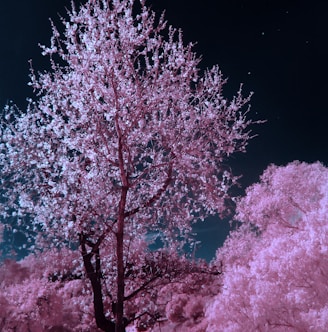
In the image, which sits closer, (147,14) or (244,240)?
(147,14)

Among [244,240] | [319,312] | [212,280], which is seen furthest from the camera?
[212,280]

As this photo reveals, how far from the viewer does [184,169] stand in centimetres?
1083

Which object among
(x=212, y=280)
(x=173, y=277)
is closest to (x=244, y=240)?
(x=212, y=280)

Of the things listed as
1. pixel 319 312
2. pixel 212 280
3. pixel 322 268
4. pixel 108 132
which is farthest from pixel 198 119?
pixel 212 280

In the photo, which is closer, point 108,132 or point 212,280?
point 108,132

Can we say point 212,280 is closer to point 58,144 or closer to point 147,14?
point 58,144

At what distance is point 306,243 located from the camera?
30.4 ft

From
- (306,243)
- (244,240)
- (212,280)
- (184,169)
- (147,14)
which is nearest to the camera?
(306,243)

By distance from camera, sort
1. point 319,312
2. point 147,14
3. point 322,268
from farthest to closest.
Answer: point 147,14 < point 322,268 < point 319,312

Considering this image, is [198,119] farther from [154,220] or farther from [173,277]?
[173,277]

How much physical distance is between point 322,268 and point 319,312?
1.25 m

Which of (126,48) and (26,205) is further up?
(126,48)

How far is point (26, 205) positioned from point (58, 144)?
2279 millimetres

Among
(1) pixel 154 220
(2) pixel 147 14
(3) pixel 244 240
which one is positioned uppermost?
(3) pixel 244 240
